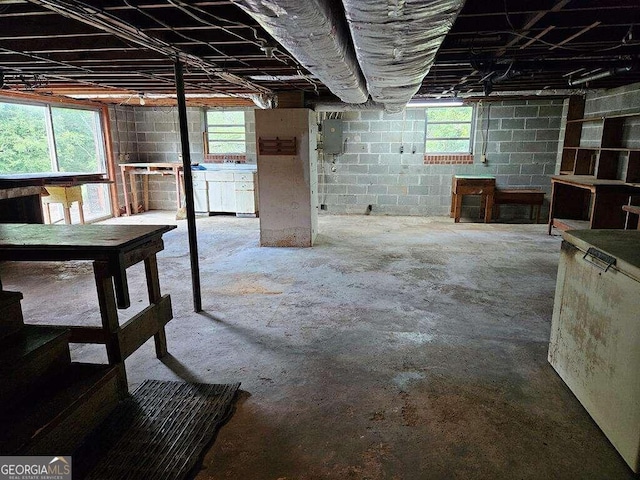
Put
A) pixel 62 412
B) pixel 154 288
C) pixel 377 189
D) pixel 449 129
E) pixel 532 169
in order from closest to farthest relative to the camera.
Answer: pixel 62 412, pixel 154 288, pixel 532 169, pixel 449 129, pixel 377 189

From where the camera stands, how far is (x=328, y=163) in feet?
25.8

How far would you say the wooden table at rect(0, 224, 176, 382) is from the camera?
208cm

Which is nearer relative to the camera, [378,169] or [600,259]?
[600,259]

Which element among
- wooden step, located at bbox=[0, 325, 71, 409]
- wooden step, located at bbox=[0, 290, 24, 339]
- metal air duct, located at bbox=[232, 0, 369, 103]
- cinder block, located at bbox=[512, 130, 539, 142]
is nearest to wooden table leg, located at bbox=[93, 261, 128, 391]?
wooden step, located at bbox=[0, 325, 71, 409]

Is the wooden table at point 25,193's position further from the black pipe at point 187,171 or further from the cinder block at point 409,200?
the cinder block at point 409,200

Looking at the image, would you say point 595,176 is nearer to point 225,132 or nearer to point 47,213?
point 225,132

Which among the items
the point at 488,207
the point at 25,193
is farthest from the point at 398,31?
the point at 488,207

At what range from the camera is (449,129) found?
745 centimetres

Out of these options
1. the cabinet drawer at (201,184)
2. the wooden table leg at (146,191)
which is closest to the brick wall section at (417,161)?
the cabinet drawer at (201,184)

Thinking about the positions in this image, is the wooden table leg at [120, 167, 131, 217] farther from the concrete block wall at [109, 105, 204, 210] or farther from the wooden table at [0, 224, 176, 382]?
the wooden table at [0, 224, 176, 382]

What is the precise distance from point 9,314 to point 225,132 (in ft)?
22.6

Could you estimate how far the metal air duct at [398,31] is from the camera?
1.56m

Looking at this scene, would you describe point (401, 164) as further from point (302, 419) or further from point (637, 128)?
point (302, 419)

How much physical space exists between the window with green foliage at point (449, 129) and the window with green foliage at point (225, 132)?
3.80 m
